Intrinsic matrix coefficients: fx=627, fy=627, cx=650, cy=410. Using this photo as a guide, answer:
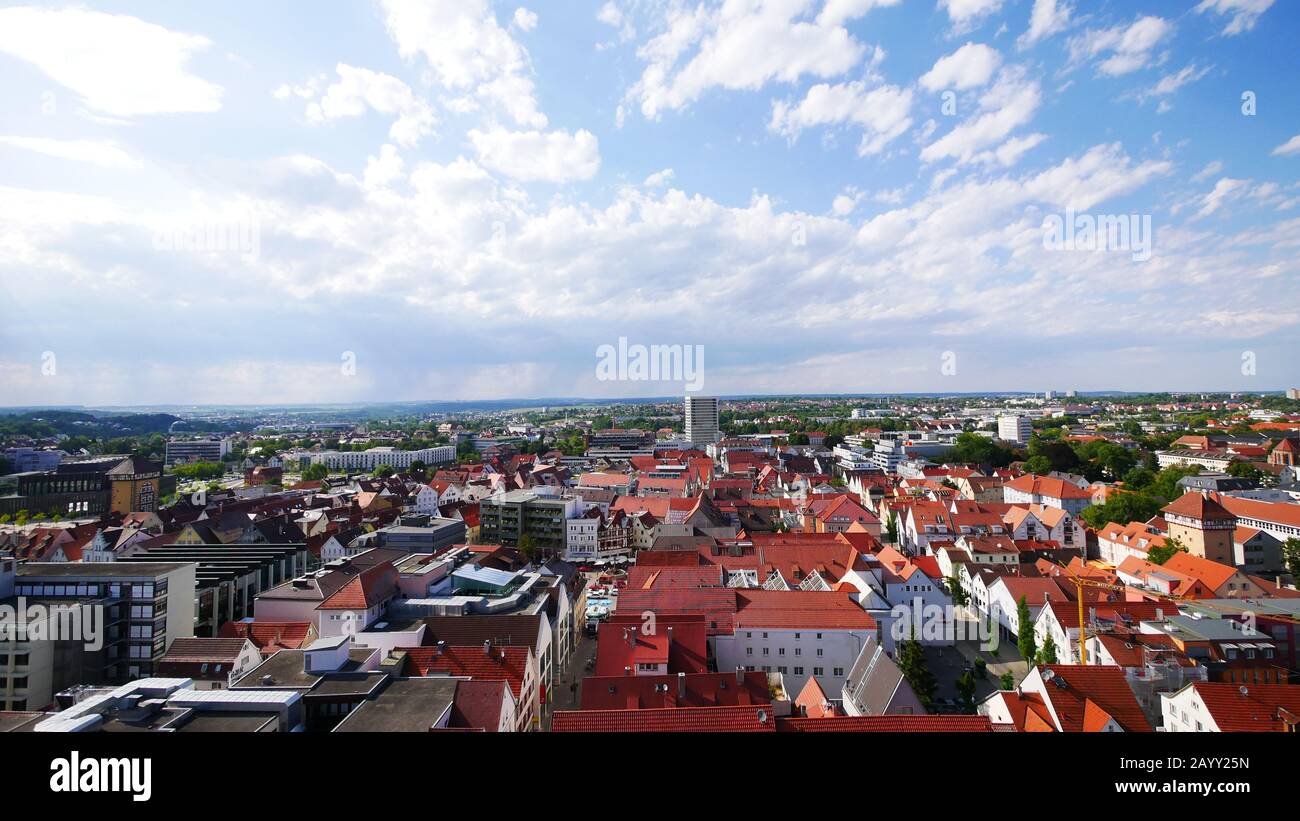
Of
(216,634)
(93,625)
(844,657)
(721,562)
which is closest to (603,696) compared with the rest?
(844,657)

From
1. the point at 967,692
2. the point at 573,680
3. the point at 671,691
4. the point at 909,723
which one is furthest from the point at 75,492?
the point at 909,723

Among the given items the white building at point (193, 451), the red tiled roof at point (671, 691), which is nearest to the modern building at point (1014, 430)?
the red tiled roof at point (671, 691)

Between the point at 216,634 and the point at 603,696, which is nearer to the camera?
the point at 603,696

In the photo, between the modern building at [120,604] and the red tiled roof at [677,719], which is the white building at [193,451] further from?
the red tiled roof at [677,719]

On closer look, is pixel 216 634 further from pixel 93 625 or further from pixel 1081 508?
pixel 1081 508

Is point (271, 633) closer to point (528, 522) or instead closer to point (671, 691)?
point (671, 691)

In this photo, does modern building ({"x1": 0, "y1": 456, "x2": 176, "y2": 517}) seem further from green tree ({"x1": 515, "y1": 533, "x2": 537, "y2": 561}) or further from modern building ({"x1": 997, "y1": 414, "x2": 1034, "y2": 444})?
modern building ({"x1": 997, "y1": 414, "x2": 1034, "y2": 444})
